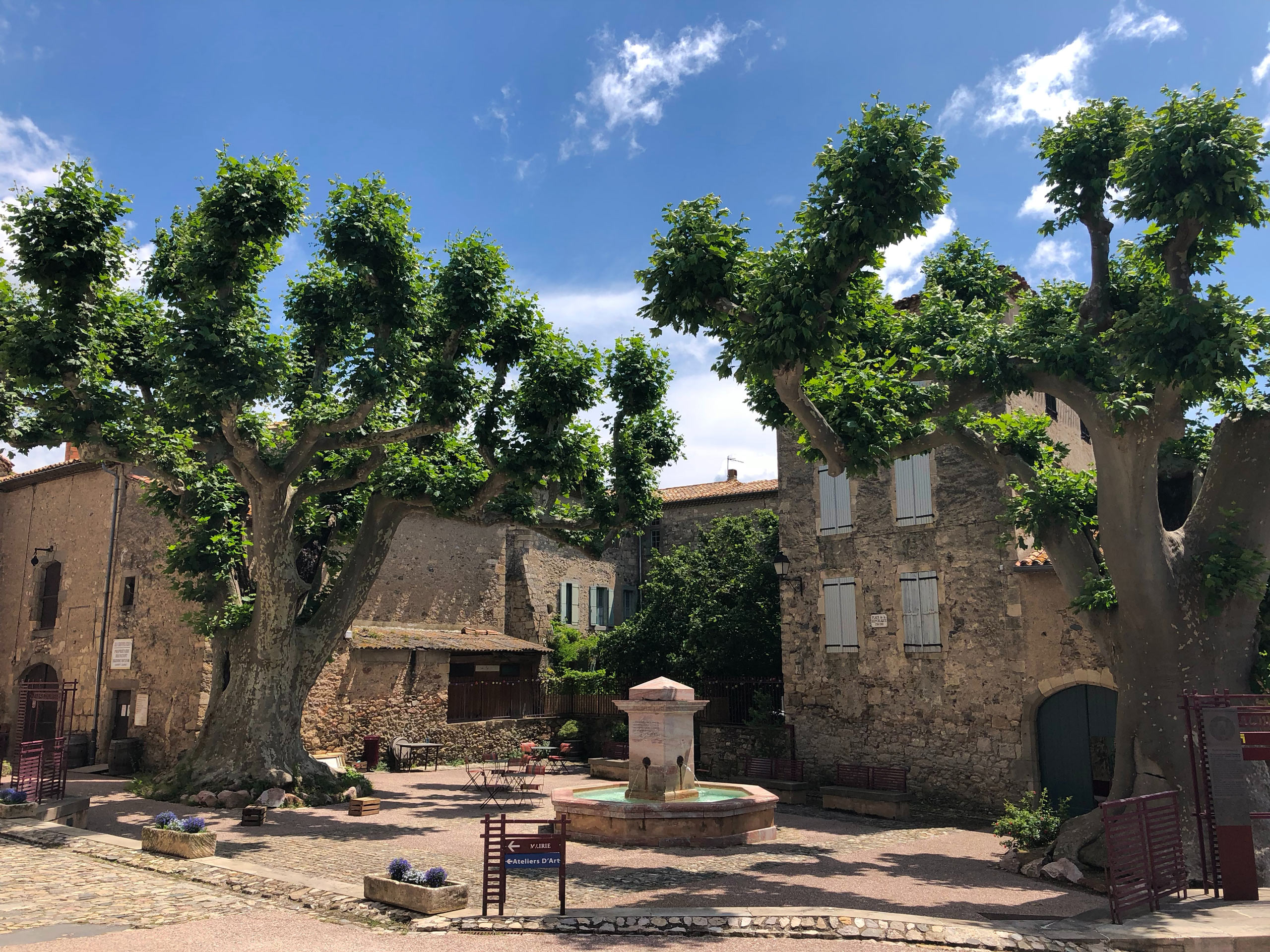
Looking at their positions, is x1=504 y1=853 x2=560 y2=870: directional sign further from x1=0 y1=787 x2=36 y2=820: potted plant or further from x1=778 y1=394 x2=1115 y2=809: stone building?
x1=778 y1=394 x2=1115 y2=809: stone building

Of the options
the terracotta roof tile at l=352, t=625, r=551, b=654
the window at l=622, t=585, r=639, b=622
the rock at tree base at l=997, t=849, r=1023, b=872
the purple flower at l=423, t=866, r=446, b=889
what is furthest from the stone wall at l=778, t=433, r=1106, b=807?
the window at l=622, t=585, r=639, b=622

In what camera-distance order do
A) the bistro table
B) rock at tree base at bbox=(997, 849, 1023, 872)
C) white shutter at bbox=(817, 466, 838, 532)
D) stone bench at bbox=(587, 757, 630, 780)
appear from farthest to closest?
the bistro table → stone bench at bbox=(587, 757, 630, 780) → white shutter at bbox=(817, 466, 838, 532) → rock at tree base at bbox=(997, 849, 1023, 872)

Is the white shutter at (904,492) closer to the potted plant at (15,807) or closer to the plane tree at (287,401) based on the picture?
the plane tree at (287,401)

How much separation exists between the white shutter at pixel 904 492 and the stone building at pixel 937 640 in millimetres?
26

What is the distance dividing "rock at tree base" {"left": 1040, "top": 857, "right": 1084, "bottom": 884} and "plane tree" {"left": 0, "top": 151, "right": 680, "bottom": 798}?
8742 mm

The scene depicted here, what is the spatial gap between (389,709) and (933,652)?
12469 millimetres

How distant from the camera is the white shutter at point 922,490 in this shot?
57.3 feet

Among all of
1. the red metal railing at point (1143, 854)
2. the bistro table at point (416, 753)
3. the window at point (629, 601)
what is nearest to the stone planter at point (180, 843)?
the red metal railing at point (1143, 854)

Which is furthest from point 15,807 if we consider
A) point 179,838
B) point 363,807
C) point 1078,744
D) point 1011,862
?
point 1078,744

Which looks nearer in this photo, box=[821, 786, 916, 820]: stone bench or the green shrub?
the green shrub

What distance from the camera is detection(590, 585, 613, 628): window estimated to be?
96.3ft

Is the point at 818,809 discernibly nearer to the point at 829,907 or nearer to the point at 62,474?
the point at 829,907

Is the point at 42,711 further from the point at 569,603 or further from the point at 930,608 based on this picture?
the point at 930,608

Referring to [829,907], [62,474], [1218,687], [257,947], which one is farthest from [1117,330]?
[62,474]
